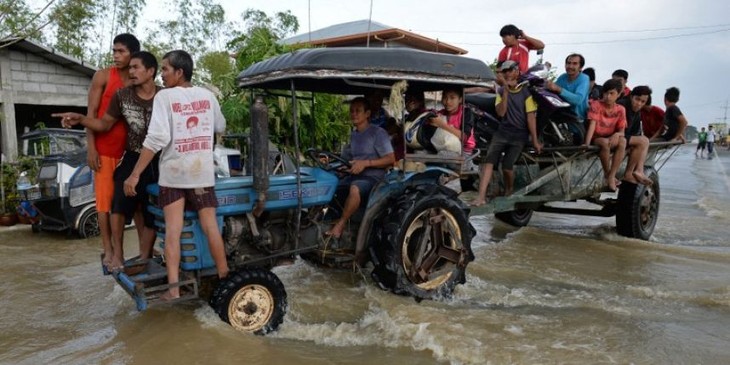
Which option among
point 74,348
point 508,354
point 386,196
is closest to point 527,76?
point 386,196

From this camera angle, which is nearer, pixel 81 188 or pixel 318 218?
pixel 318 218

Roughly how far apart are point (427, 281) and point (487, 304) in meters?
0.65

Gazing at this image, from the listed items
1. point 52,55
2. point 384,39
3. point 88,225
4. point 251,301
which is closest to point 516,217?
point 251,301

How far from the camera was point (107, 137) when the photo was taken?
446cm

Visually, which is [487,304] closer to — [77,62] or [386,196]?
[386,196]

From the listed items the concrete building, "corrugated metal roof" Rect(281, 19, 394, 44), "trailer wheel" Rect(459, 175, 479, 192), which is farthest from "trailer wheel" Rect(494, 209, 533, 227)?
"corrugated metal roof" Rect(281, 19, 394, 44)

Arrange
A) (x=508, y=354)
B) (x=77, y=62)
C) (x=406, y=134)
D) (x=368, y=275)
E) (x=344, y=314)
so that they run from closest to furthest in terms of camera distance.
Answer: (x=508, y=354), (x=344, y=314), (x=406, y=134), (x=368, y=275), (x=77, y=62)

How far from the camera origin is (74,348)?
418cm

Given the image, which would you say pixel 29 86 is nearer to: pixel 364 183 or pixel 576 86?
pixel 364 183

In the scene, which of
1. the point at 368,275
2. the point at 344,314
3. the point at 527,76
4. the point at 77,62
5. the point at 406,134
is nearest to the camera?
the point at 344,314

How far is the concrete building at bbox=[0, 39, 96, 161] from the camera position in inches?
479

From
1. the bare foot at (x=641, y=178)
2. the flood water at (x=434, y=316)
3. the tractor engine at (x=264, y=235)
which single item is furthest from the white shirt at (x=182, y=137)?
the bare foot at (x=641, y=178)

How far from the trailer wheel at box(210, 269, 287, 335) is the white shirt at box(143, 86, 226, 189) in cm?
76

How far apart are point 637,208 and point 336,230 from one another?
533 cm
